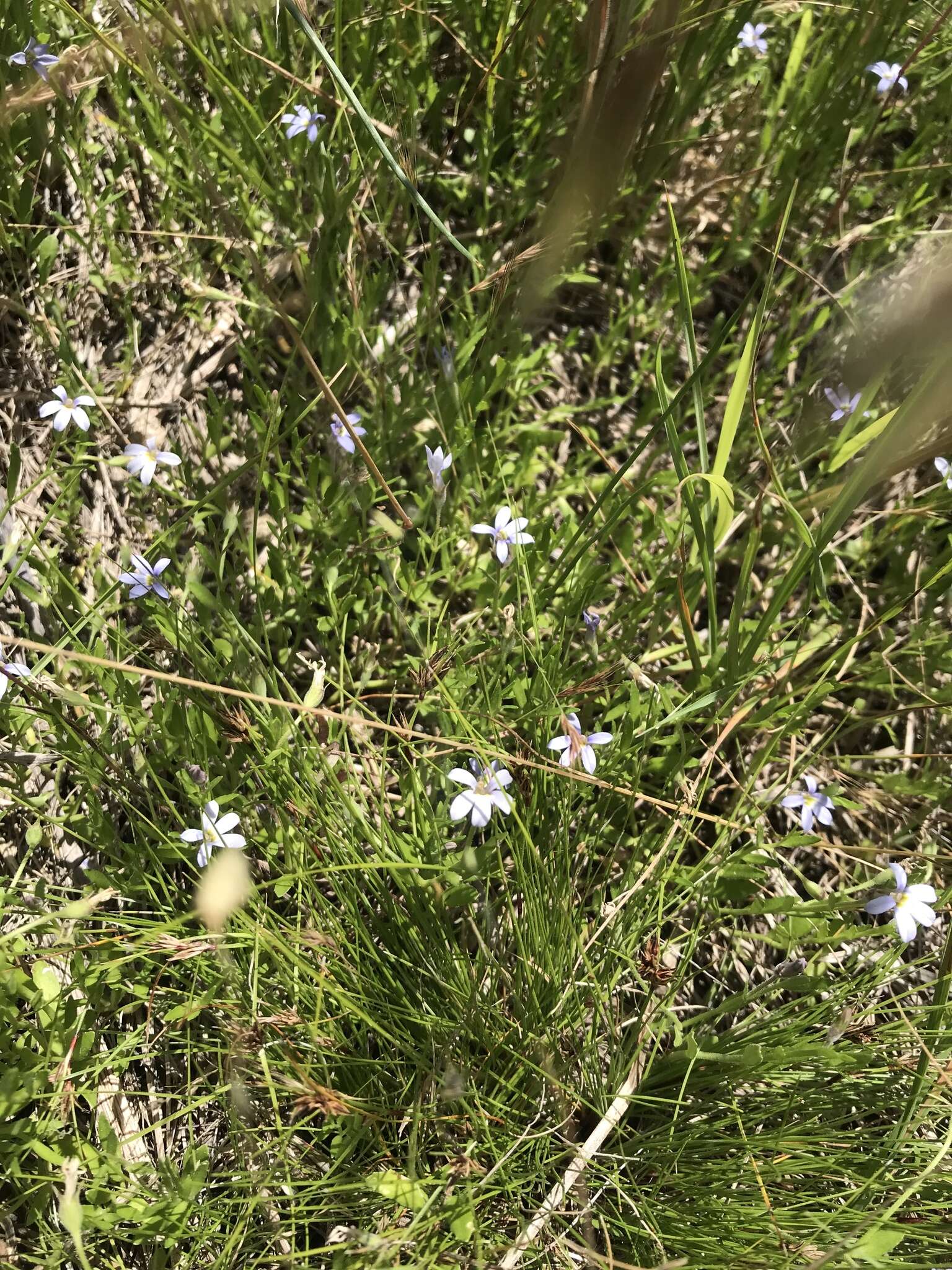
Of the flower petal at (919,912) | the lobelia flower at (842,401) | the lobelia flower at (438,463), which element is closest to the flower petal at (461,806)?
the lobelia flower at (438,463)

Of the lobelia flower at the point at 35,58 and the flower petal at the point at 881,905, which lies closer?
the flower petal at the point at 881,905

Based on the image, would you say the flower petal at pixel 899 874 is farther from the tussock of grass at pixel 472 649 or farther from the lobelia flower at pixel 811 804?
the lobelia flower at pixel 811 804

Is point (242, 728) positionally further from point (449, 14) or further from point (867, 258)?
point (867, 258)

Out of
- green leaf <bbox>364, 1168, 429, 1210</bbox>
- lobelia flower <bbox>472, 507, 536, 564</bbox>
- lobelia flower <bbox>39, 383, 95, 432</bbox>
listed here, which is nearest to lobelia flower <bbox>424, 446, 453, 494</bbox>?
lobelia flower <bbox>472, 507, 536, 564</bbox>

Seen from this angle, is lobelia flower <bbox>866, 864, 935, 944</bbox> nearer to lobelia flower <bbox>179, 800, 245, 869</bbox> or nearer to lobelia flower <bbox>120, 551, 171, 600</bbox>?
lobelia flower <bbox>179, 800, 245, 869</bbox>

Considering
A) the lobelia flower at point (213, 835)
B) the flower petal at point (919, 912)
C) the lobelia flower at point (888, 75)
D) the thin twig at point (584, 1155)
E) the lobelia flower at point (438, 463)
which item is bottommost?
the thin twig at point (584, 1155)

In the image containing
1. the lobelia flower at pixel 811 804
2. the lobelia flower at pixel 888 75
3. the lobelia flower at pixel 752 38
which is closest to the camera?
the lobelia flower at pixel 811 804
